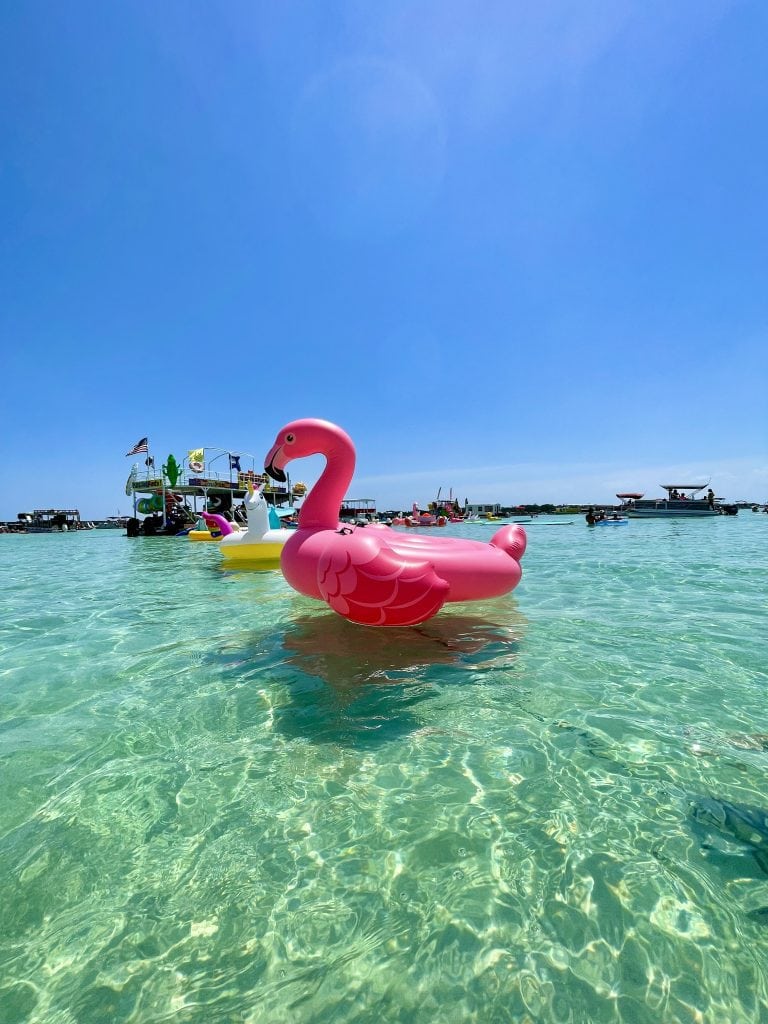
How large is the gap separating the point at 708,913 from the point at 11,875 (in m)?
2.53

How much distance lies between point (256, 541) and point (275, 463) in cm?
593

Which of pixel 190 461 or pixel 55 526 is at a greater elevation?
pixel 190 461

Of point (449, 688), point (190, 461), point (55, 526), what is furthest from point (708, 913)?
point (55, 526)

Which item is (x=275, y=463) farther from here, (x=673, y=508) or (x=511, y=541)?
(x=673, y=508)

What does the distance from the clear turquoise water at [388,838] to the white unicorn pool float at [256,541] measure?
21.2ft

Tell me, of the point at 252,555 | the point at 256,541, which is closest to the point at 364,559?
the point at 256,541

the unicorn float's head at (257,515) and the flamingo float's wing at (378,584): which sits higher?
the unicorn float's head at (257,515)

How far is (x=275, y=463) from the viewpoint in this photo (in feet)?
17.2

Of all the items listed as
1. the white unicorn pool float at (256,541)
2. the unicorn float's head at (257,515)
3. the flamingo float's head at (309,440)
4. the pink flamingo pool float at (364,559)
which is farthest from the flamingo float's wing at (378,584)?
the unicorn float's head at (257,515)

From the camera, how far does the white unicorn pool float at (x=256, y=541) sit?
1059 cm

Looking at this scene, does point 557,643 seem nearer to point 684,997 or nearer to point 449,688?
point 449,688

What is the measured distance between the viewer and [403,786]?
2.29m

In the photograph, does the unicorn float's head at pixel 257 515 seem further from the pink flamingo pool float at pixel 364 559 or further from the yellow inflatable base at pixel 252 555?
the pink flamingo pool float at pixel 364 559

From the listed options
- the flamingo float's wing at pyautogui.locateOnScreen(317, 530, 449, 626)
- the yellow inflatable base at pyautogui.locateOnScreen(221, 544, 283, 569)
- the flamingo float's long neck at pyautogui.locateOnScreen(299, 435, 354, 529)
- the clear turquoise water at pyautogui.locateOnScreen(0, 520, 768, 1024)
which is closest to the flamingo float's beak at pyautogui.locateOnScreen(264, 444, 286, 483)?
the flamingo float's long neck at pyautogui.locateOnScreen(299, 435, 354, 529)
